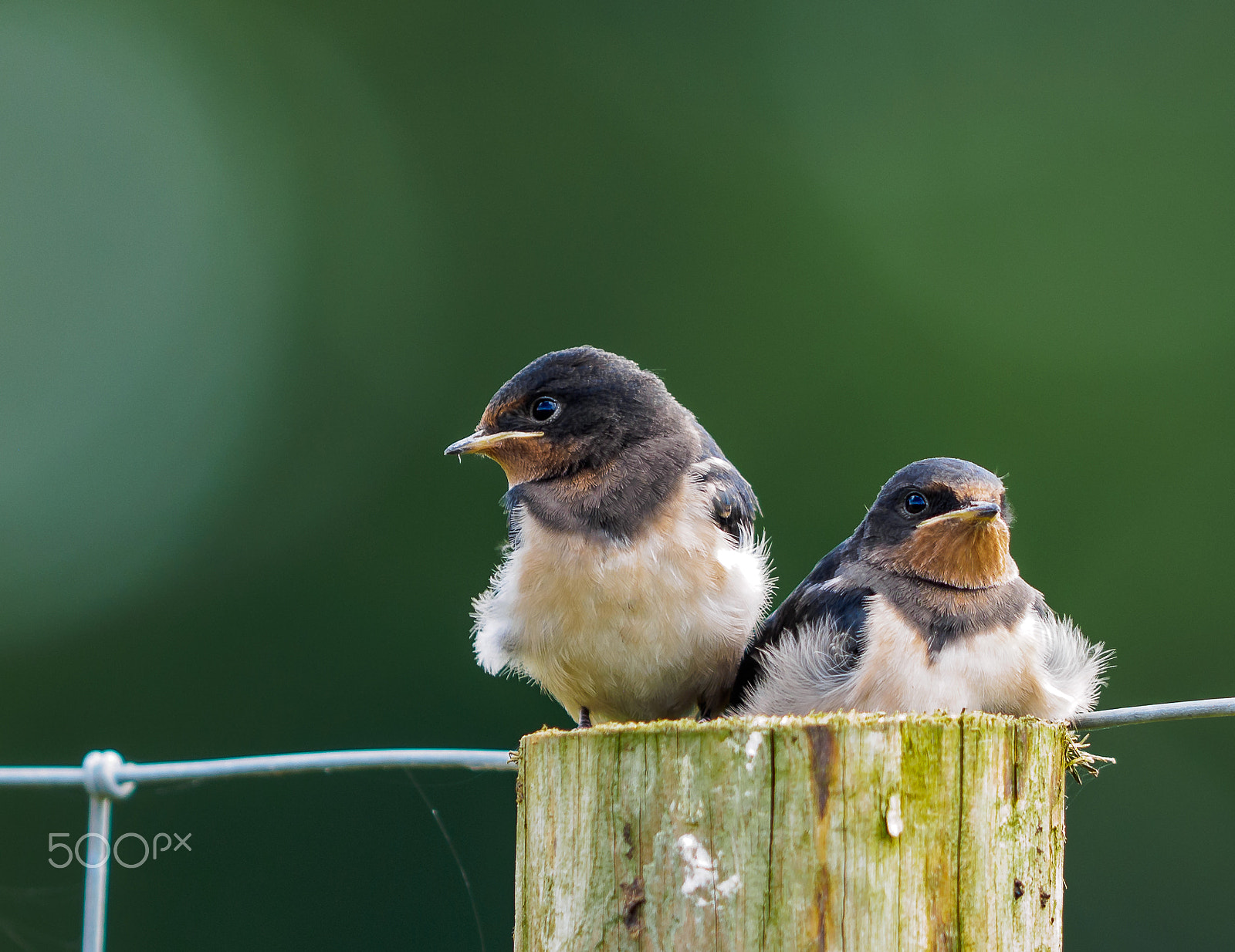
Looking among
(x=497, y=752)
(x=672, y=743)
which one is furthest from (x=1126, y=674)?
(x=672, y=743)

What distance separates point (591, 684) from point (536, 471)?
61 centimetres

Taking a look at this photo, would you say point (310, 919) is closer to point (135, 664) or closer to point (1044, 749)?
point (135, 664)

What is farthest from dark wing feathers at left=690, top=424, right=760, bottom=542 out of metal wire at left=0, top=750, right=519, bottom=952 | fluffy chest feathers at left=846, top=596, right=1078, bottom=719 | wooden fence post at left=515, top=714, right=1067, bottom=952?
wooden fence post at left=515, top=714, right=1067, bottom=952

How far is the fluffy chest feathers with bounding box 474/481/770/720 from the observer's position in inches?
137

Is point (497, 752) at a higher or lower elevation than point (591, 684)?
lower

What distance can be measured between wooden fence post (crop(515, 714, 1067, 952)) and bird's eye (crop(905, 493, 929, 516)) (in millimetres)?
1367

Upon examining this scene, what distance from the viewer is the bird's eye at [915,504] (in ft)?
Answer: 11.4

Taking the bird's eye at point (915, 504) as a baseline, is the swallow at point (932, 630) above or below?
below

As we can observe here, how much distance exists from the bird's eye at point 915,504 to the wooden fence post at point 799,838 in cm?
137

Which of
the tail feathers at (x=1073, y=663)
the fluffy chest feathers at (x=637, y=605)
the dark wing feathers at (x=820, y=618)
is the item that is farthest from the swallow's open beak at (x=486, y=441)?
the tail feathers at (x=1073, y=663)

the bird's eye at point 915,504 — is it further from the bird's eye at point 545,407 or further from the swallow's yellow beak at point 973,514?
the bird's eye at point 545,407

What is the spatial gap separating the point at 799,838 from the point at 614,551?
157 centimetres

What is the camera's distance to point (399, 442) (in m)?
9.11

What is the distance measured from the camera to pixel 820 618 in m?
3.49
